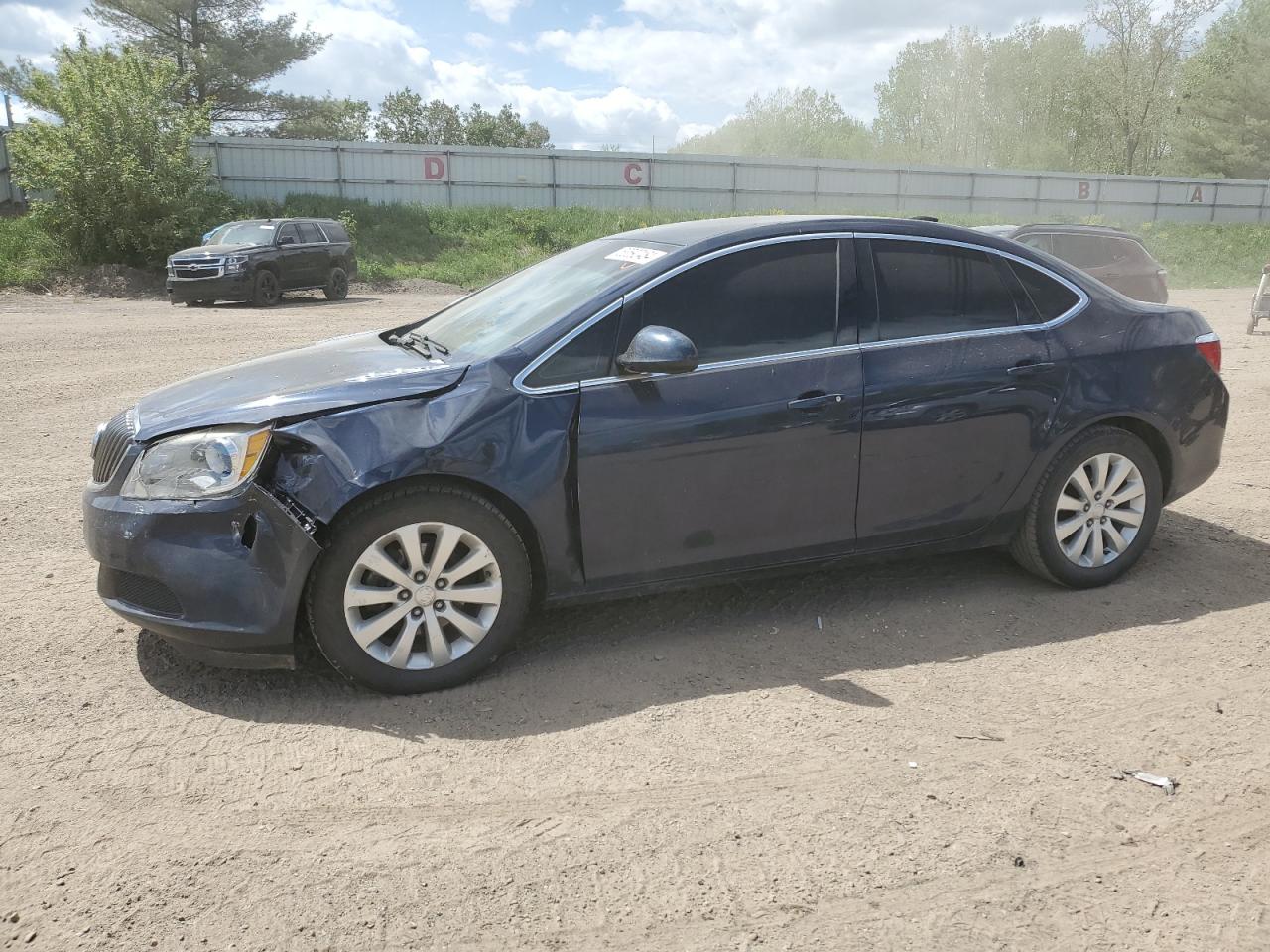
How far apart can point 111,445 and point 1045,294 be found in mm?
4003

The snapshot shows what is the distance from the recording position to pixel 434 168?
33375 millimetres

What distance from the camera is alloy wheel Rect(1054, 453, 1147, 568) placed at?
4.71m

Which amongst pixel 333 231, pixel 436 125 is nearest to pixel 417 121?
pixel 436 125

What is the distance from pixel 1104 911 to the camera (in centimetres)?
258

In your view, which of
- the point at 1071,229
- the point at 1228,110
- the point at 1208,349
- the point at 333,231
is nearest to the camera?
the point at 1208,349

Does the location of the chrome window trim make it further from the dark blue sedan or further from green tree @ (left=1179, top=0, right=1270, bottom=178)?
green tree @ (left=1179, top=0, right=1270, bottom=178)

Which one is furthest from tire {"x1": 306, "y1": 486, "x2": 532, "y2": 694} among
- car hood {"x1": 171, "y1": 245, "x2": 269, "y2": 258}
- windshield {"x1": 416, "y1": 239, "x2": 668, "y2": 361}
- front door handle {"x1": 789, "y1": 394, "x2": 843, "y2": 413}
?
car hood {"x1": 171, "y1": 245, "x2": 269, "y2": 258}

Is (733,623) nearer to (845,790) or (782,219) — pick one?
(845,790)

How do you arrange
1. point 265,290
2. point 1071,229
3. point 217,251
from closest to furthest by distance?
point 1071,229 < point 217,251 < point 265,290

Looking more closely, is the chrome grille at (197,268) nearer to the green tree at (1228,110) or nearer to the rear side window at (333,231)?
the rear side window at (333,231)

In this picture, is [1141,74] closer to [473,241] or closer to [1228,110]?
[1228,110]

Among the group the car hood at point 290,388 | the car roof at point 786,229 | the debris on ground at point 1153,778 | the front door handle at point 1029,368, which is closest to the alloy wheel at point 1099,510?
the front door handle at point 1029,368

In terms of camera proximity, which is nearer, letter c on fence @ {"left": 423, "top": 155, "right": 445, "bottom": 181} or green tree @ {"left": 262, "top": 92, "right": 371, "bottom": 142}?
letter c on fence @ {"left": 423, "top": 155, "right": 445, "bottom": 181}

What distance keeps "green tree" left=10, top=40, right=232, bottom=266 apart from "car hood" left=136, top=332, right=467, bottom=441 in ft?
74.9
